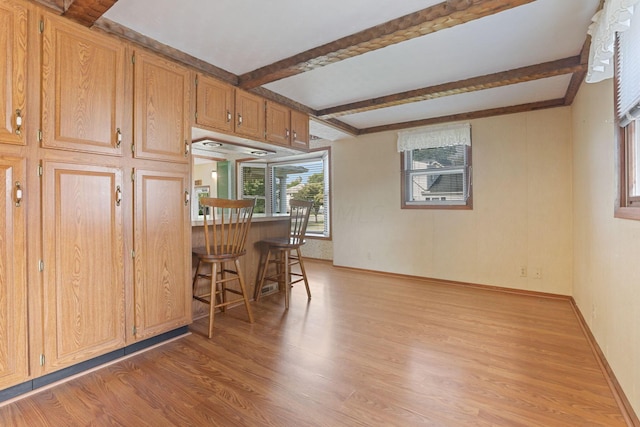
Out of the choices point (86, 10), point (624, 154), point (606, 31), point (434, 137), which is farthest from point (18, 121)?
point (434, 137)

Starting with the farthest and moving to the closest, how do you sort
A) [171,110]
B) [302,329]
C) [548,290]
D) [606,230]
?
[548,290] < [302,329] < [171,110] < [606,230]

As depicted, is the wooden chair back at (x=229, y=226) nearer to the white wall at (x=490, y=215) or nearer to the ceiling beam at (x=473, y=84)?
the ceiling beam at (x=473, y=84)

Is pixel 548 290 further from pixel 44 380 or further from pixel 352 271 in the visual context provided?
pixel 44 380

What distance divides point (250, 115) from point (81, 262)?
1.88m

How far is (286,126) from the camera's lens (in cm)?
345

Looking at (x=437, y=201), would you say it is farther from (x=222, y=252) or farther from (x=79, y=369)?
(x=79, y=369)

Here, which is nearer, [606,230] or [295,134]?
[606,230]

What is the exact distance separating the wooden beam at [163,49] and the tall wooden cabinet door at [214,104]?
0.41ft

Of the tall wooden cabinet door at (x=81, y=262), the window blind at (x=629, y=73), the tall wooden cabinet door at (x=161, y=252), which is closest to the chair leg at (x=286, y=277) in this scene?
the tall wooden cabinet door at (x=161, y=252)

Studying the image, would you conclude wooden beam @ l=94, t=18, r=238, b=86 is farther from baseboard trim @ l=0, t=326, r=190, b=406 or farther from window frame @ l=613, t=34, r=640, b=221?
window frame @ l=613, t=34, r=640, b=221

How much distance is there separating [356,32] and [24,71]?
6.38ft

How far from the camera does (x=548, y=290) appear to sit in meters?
3.47

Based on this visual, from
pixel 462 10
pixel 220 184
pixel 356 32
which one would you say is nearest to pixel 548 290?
pixel 462 10

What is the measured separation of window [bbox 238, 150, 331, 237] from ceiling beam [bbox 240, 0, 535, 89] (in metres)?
2.99
